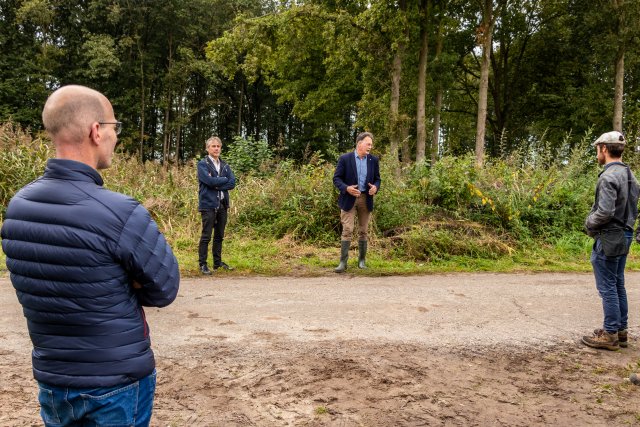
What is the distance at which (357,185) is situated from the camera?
8031mm

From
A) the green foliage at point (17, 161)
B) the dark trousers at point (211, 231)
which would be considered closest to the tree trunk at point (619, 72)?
the dark trousers at point (211, 231)

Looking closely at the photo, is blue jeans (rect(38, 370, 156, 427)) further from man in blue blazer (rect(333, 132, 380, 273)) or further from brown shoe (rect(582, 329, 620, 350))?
man in blue blazer (rect(333, 132, 380, 273))

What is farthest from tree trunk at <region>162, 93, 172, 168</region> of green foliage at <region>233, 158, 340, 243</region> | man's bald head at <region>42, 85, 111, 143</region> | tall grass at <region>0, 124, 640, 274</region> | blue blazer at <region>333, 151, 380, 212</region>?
man's bald head at <region>42, 85, 111, 143</region>

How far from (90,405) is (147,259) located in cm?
59

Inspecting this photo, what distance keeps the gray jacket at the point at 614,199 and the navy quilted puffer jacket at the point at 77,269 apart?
4.49m

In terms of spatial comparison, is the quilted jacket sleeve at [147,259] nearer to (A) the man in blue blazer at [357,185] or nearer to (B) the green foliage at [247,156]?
(A) the man in blue blazer at [357,185]

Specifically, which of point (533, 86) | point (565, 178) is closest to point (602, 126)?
point (533, 86)

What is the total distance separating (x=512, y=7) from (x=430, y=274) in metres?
25.9

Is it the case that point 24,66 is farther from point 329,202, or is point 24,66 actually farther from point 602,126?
point 602,126

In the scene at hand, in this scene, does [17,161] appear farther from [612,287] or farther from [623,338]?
[623,338]

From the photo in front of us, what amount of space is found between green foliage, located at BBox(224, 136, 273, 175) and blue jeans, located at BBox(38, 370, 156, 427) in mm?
11659

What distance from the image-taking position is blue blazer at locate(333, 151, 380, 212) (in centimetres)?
802

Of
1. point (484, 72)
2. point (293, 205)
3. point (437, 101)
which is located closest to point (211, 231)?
point (293, 205)

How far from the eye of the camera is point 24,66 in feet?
110
